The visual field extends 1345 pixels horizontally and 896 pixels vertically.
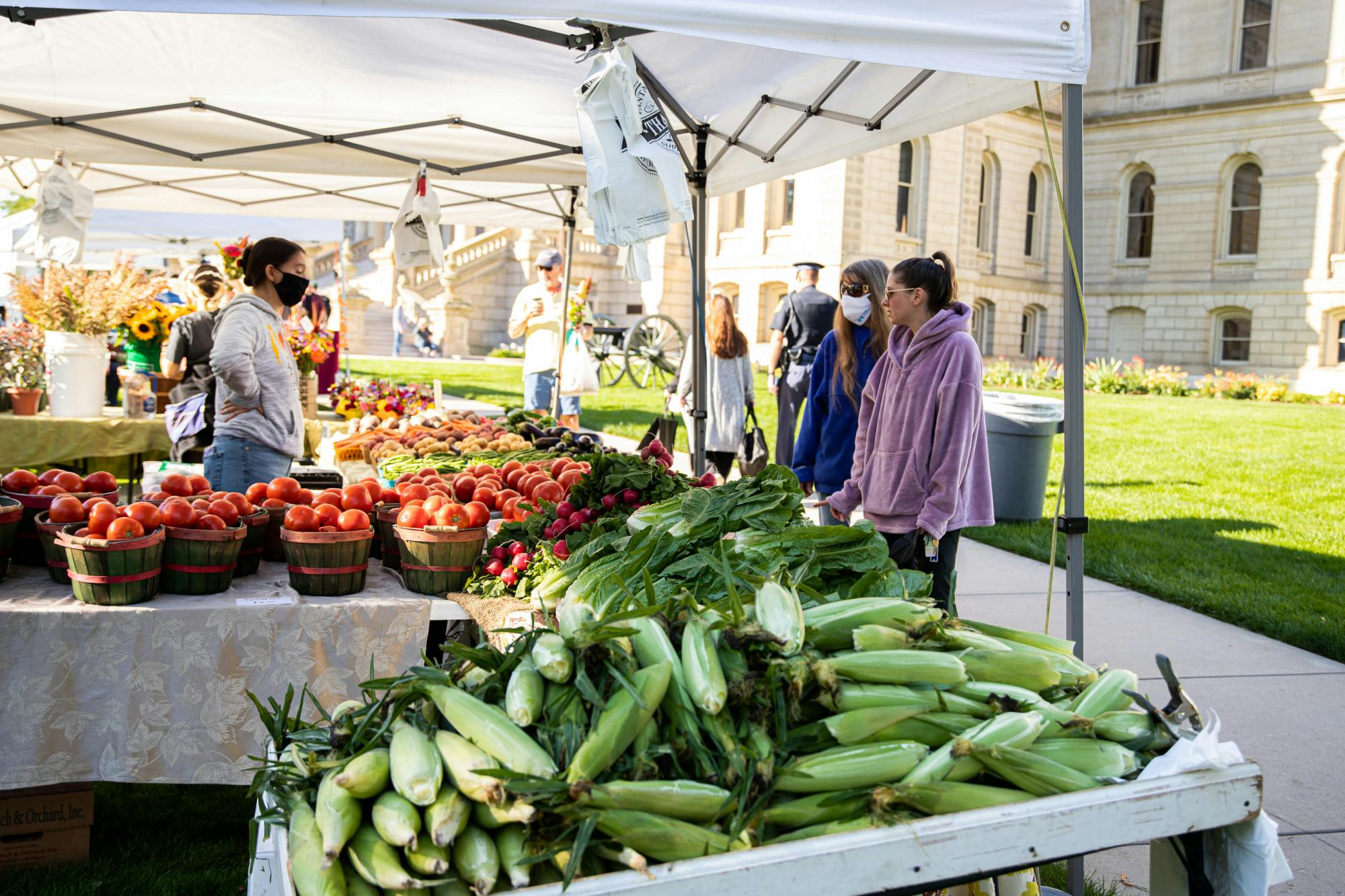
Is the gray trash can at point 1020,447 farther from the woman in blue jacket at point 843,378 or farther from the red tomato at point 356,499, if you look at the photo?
the red tomato at point 356,499

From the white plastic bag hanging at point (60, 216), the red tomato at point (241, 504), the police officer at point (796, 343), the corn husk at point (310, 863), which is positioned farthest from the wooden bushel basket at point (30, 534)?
the police officer at point (796, 343)

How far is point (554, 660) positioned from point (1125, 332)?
1425 inches

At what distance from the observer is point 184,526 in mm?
3203

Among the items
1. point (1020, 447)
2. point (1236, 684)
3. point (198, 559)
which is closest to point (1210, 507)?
point (1020, 447)

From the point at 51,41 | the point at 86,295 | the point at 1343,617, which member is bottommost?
the point at 1343,617

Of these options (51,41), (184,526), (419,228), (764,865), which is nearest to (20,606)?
(184,526)

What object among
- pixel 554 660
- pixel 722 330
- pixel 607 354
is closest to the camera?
pixel 554 660

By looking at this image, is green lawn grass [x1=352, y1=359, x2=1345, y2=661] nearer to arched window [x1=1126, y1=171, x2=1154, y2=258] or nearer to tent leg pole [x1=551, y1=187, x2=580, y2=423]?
tent leg pole [x1=551, y1=187, x2=580, y2=423]

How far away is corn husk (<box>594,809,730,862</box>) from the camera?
1.60m

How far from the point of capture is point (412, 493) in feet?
12.8

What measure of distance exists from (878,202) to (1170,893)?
2953cm

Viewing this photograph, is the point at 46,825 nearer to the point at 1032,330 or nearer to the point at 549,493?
the point at 549,493

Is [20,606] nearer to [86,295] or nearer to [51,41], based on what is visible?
[51,41]

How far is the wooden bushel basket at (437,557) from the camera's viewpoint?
3443 millimetres
